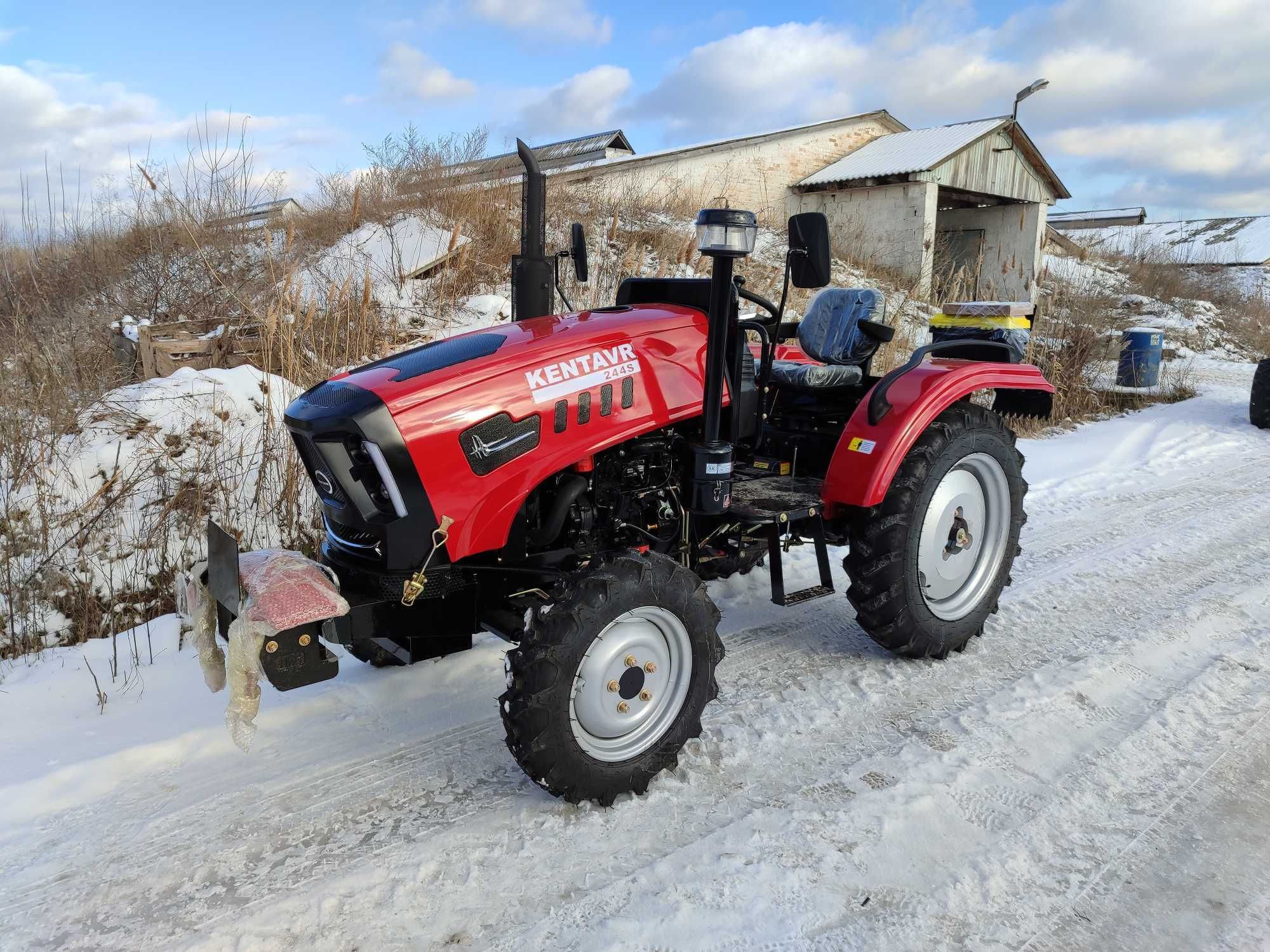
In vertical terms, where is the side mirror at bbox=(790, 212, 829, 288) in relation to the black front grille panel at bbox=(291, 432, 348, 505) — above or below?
above

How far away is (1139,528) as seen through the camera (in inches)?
191

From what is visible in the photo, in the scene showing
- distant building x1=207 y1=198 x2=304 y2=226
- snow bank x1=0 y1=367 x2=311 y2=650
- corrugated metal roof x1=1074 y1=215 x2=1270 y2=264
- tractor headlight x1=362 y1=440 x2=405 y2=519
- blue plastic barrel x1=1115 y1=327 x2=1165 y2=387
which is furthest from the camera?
corrugated metal roof x1=1074 y1=215 x2=1270 y2=264

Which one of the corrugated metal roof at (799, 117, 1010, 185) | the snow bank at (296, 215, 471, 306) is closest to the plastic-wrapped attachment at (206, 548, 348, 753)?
the snow bank at (296, 215, 471, 306)

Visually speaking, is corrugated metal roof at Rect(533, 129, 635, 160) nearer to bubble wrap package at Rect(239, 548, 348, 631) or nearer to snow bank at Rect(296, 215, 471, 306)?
snow bank at Rect(296, 215, 471, 306)

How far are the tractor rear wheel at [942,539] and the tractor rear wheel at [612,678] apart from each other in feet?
2.83

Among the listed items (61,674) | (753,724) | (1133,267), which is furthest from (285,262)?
(1133,267)

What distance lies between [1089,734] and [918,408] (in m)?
1.20

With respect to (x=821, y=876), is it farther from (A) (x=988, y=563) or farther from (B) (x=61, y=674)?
(B) (x=61, y=674)

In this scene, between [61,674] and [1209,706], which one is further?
[61,674]

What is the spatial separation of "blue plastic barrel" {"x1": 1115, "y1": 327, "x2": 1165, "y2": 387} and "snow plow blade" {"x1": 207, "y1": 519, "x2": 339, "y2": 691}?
32.2ft

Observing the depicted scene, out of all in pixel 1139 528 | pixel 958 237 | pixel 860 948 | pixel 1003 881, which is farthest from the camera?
pixel 958 237

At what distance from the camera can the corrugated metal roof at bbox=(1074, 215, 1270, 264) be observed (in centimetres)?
3017

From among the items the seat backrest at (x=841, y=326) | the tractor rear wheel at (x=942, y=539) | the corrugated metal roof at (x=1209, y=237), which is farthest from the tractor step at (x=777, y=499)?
the corrugated metal roof at (x=1209, y=237)

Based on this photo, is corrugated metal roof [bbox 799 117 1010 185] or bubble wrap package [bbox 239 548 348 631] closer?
bubble wrap package [bbox 239 548 348 631]
